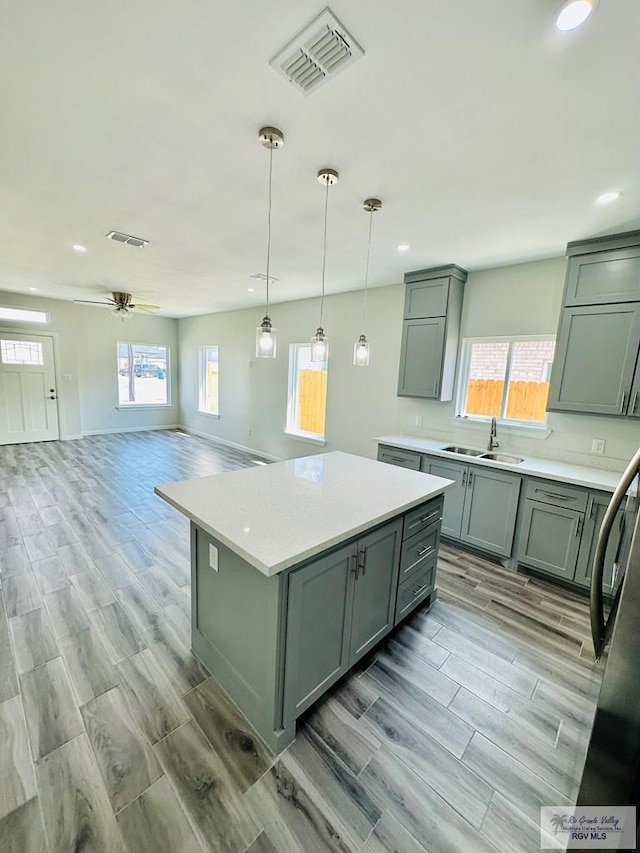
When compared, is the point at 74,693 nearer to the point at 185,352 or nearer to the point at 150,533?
the point at 150,533

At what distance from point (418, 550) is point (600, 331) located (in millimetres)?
2285

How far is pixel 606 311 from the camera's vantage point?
2682mm

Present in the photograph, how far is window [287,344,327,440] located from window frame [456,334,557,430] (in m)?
2.09

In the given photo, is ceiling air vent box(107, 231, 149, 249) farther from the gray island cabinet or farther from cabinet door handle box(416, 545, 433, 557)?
cabinet door handle box(416, 545, 433, 557)

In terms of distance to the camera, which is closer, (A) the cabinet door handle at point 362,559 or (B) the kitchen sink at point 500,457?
(A) the cabinet door handle at point 362,559

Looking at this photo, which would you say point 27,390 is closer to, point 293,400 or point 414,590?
point 293,400

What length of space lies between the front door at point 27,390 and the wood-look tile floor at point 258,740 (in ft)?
16.2

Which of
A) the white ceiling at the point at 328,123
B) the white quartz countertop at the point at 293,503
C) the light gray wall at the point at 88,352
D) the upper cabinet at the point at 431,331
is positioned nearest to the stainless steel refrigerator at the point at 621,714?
the white quartz countertop at the point at 293,503

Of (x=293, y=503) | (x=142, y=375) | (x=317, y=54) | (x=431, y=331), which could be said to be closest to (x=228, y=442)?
(x=142, y=375)

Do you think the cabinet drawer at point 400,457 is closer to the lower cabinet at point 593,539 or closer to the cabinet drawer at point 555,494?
the cabinet drawer at point 555,494

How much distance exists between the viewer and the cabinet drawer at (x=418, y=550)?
6.77 feet

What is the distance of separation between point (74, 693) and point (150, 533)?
1.68 m

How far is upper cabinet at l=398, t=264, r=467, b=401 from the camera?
3.58 metres

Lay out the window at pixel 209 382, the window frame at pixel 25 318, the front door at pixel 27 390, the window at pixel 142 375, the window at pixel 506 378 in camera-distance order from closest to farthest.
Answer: the window at pixel 506 378 → the window frame at pixel 25 318 → the front door at pixel 27 390 → the window at pixel 209 382 → the window at pixel 142 375
